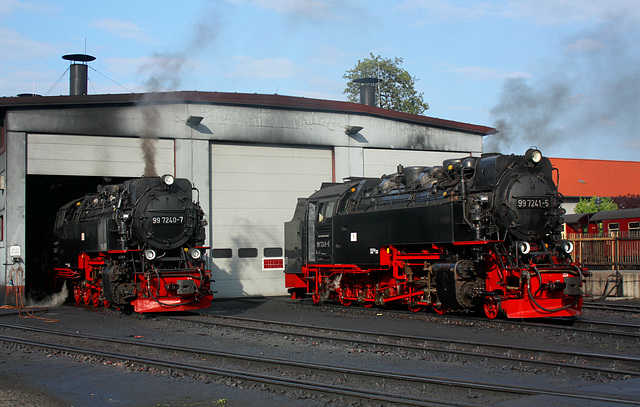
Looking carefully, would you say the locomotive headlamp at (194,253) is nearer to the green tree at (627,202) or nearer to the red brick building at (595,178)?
the green tree at (627,202)

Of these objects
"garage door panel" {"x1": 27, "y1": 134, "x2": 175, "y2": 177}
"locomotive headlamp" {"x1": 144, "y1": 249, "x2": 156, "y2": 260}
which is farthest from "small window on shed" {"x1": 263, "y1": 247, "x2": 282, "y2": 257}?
"locomotive headlamp" {"x1": 144, "y1": 249, "x2": 156, "y2": 260}

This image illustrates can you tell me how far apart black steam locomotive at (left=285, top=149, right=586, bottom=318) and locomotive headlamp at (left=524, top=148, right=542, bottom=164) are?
2 centimetres

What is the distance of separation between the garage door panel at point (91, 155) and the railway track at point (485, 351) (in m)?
9.93

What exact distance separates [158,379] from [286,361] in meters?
1.62

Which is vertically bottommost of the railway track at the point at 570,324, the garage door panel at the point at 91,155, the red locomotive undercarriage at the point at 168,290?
the railway track at the point at 570,324

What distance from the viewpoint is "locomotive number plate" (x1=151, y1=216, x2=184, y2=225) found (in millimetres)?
15359

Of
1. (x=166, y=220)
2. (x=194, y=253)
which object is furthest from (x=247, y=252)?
(x=166, y=220)

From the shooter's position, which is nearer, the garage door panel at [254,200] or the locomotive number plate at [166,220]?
the locomotive number plate at [166,220]

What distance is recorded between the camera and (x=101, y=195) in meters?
17.7

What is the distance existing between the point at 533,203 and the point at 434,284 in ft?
9.10

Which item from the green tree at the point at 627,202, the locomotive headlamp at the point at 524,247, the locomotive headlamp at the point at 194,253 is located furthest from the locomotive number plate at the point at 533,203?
the green tree at the point at 627,202

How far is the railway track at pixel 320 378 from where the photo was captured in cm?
648

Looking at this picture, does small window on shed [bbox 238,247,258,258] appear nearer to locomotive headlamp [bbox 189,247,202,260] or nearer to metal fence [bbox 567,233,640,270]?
locomotive headlamp [bbox 189,247,202,260]

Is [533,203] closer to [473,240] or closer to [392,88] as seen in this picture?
[473,240]
